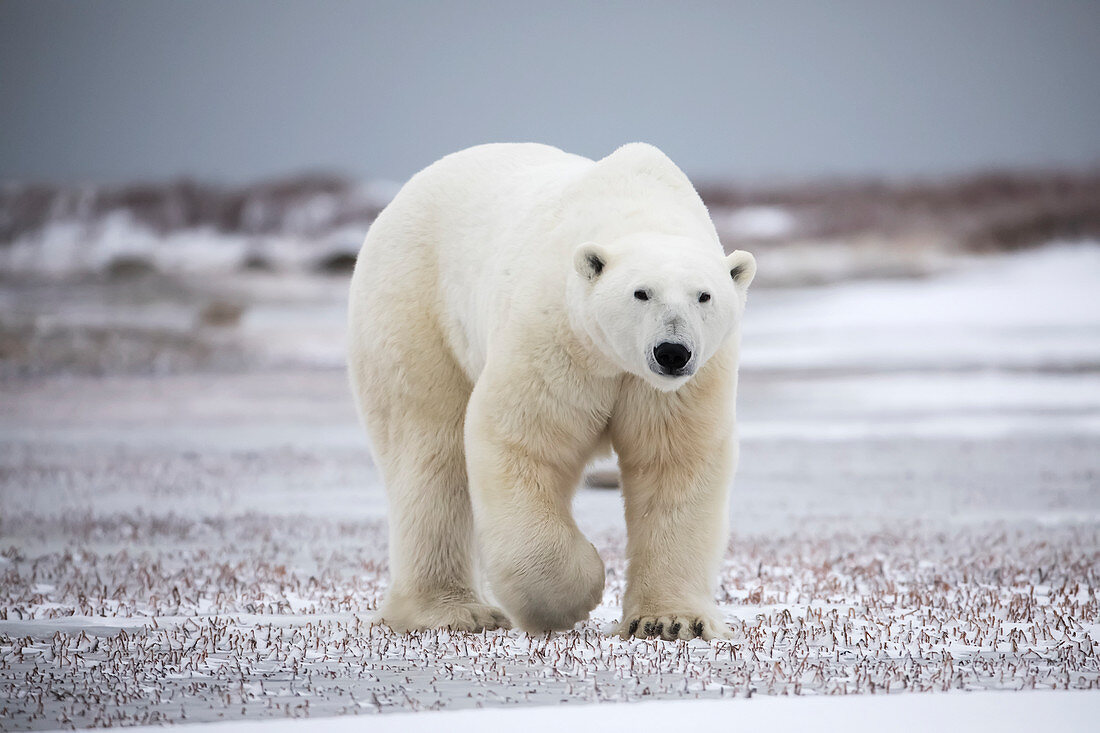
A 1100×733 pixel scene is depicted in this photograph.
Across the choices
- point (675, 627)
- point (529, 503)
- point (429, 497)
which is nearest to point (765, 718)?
point (675, 627)

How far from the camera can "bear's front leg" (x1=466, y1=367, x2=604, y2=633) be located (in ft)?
19.7

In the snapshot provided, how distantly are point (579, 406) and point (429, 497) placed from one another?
1.36 meters

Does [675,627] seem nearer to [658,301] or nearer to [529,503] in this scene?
[529,503]

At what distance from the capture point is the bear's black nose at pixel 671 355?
5223 millimetres

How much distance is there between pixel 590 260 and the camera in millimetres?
5645

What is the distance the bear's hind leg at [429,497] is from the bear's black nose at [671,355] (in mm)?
1995

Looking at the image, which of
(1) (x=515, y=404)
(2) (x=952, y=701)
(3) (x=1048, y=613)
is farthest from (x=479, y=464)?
(3) (x=1048, y=613)

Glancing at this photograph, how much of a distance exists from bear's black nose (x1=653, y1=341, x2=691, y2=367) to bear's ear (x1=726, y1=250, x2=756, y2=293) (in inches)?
26.7

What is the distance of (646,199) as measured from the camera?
20.4 ft

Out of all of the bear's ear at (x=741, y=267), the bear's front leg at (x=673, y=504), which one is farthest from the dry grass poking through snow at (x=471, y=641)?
the bear's ear at (x=741, y=267)

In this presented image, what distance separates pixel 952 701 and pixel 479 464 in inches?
91.5

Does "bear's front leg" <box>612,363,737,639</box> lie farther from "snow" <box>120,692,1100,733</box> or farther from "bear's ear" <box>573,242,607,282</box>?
"snow" <box>120,692,1100,733</box>

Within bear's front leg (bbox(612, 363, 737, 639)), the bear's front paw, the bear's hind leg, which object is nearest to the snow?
the bear's front paw

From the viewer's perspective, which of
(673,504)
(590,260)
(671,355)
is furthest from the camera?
(673,504)
